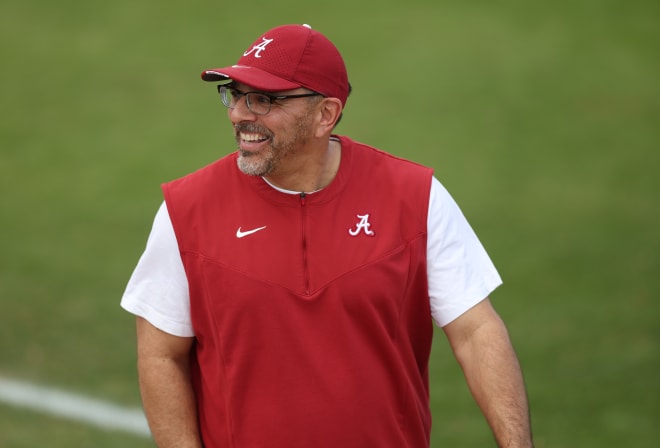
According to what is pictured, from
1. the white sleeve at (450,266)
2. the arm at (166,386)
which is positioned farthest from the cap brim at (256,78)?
the arm at (166,386)

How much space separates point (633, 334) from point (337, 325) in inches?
173

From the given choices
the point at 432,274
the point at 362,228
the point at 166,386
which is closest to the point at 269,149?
the point at 362,228

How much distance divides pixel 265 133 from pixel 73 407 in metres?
3.71

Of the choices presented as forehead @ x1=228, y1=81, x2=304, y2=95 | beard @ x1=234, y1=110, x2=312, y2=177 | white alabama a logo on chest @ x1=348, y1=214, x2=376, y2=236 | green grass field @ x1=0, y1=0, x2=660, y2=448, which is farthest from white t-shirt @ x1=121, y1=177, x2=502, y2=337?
green grass field @ x1=0, y1=0, x2=660, y2=448

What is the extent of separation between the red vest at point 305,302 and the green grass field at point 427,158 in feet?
9.36

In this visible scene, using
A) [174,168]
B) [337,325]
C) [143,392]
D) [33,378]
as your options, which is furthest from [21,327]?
[337,325]

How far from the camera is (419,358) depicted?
14.6 ft

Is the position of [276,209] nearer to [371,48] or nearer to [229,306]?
[229,306]

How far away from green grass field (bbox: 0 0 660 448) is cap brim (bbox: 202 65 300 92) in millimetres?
3409

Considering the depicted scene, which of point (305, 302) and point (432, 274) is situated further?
point (432, 274)

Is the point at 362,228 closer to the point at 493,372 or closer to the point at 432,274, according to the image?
the point at 432,274

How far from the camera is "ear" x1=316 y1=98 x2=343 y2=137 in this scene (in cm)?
426

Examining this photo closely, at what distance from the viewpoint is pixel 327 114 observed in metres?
4.29

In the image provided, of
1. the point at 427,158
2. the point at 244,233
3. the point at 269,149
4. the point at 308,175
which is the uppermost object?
the point at 269,149
